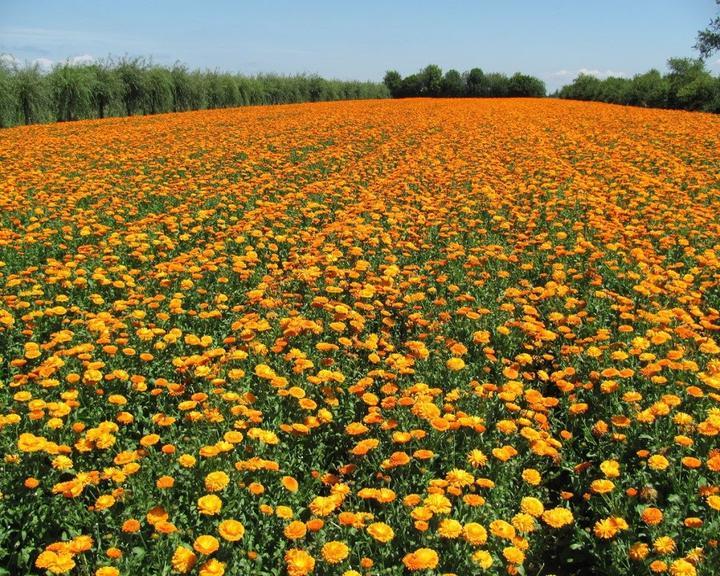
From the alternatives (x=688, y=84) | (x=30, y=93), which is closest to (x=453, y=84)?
(x=688, y=84)

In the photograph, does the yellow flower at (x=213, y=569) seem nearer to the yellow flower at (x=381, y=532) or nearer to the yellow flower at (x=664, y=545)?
the yellow flower at (x=381, y=532)

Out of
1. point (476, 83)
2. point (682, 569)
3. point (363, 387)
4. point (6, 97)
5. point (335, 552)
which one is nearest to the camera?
point (682, 569)

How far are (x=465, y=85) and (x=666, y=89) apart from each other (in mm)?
20670

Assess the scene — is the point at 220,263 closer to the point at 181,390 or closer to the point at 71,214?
the point at 181,390

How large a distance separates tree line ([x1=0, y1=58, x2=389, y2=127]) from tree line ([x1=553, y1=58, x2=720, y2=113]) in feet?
71.7

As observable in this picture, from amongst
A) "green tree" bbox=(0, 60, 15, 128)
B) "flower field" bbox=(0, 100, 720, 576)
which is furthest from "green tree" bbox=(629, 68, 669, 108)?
"green tree" bbox=(0, 60, 15, 128)

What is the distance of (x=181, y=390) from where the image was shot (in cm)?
356

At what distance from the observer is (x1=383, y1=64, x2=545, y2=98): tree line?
47.4 metres

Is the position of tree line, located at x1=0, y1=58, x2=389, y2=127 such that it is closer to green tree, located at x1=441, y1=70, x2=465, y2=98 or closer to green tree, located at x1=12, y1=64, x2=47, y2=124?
green tree, located at x1=12, y1=64, x2=47, y2=124

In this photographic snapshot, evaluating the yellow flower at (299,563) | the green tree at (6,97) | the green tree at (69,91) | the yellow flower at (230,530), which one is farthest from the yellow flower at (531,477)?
the green tree at (69,91)

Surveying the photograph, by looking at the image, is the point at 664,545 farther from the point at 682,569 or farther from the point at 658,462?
the point at 658,462

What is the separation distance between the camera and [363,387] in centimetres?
358

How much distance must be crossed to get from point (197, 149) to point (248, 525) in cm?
1234

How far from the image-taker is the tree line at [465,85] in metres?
47.4
